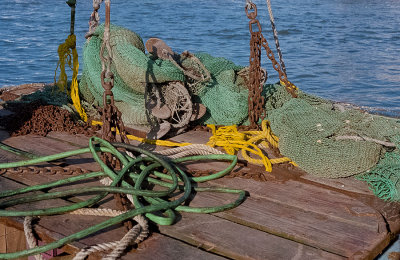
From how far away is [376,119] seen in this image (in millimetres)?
4039

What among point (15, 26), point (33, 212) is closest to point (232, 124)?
point (33, 212)

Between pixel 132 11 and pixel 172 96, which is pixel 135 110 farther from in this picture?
pixel 132 11

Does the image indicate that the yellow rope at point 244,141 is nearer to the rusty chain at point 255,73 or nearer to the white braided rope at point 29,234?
the rusty chain at point 255,73

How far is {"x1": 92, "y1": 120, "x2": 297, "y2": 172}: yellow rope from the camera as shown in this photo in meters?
3.78

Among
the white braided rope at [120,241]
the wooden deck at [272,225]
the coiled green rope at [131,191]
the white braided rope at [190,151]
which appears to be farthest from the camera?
the white braided rope at [190,151]

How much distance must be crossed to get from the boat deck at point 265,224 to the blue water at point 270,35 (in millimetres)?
5638

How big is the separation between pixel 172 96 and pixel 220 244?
190 centimetres

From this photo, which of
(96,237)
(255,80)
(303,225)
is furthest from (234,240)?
(255,80)

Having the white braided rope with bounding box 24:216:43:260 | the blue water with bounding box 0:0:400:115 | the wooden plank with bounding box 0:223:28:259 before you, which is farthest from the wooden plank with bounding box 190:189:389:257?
the blue water with bounding box 0:0:400:115

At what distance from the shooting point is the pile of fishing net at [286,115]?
3545 mm

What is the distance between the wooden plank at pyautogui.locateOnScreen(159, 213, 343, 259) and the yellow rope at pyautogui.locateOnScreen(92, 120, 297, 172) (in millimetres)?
919

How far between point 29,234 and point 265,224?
1327 millimetres

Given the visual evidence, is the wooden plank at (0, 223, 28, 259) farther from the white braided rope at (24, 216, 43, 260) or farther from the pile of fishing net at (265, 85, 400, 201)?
the pile of fishing net at (265, 85, 400, 201)

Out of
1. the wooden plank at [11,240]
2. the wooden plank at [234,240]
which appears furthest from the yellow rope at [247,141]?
the wooden plank at [11,240]
